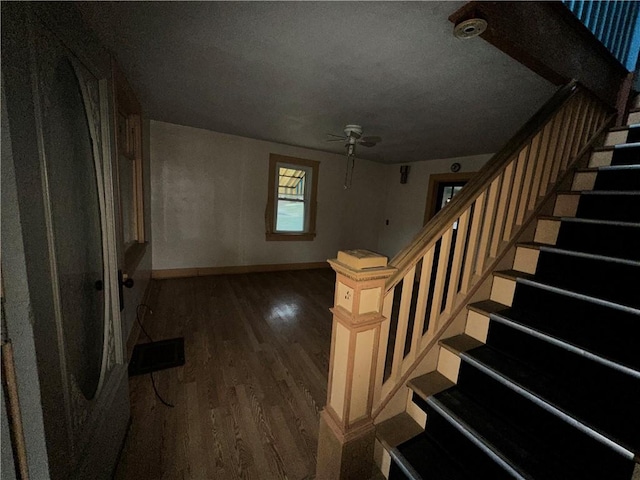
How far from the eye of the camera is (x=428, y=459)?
1059mm

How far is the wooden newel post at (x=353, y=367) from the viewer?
985mm

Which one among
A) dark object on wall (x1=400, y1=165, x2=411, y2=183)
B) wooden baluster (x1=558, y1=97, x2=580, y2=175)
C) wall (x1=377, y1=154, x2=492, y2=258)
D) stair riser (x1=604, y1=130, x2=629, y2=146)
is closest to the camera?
wooden baluster (x1=558, y1=97, x2=580, y2=175)

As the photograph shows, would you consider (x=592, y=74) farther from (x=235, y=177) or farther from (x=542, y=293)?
(x=235, y=177)

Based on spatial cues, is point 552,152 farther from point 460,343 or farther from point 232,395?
point 232,395

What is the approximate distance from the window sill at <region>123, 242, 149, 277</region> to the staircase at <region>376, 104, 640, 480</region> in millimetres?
2029

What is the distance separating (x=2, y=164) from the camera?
55 cm

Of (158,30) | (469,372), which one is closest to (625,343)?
(469,372)

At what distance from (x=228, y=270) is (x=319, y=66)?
3.46 meters

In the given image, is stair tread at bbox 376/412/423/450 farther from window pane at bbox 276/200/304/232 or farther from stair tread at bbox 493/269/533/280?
window pane at bbox 276/200/304/232

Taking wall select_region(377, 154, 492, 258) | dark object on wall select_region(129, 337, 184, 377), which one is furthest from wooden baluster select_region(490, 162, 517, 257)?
wall select_region(377, 154, 492, 258)

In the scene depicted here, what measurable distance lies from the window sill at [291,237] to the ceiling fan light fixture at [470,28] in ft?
12.2

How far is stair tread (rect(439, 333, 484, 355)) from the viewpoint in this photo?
1257mm

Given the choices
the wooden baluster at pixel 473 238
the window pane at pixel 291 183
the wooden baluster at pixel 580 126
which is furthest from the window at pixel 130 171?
the wooden baluster at pixel 580 126

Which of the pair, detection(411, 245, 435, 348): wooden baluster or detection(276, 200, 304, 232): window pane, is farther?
detection(276, 200, 304, 232): window pane
